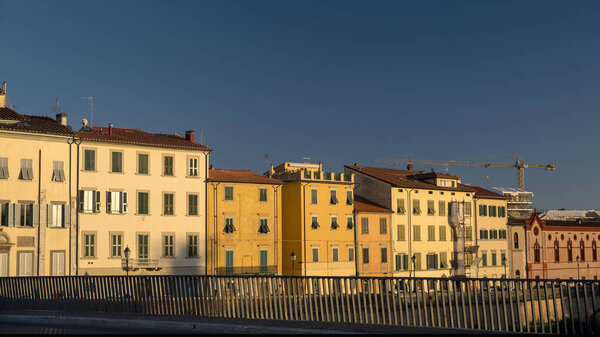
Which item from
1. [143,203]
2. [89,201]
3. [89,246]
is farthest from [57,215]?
[143,203]

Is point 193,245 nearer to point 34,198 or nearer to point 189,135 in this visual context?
point 189,135

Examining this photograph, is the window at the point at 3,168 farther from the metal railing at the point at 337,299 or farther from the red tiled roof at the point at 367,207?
the red tiled roof at the point at 367,207

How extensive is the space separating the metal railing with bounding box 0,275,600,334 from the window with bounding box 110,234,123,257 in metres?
30.3

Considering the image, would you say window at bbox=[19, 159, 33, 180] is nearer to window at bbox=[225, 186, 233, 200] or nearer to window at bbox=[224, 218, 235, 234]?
window at bbox=[225, 186, 233, 200]

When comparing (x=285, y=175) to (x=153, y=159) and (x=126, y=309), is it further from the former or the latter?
(x=126, y=309)

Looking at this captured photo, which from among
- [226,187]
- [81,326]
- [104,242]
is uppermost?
[226,187]

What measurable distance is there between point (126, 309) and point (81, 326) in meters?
2.49

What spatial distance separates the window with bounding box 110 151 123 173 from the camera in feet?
206

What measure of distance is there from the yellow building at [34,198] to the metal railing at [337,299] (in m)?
27.0

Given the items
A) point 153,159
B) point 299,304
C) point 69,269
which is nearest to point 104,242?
point 69,269

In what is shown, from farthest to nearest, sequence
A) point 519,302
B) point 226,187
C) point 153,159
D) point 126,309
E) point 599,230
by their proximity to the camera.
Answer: point 599,230
point 226,187
point 153,159
point 126,309
point 519,302

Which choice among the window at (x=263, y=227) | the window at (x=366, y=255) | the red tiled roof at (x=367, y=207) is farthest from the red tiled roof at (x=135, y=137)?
the window at (x=366, y=255)

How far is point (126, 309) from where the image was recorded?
1099 inches

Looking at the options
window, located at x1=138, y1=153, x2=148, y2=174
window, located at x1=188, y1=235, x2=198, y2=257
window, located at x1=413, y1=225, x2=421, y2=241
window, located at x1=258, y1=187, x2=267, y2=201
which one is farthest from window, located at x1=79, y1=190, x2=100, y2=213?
window, located at x1=413, y1=225, x2=421, y2=241
